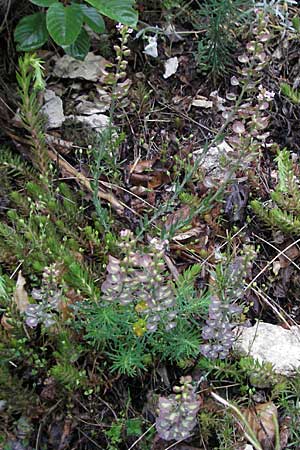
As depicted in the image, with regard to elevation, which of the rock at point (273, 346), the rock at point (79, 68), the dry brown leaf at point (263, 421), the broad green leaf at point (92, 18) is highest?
the broad green leaf at point (92, 18)

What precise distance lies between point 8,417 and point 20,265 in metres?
0.57

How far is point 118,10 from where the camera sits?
229 centimetres

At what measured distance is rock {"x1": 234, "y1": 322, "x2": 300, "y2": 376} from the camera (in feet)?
7.25

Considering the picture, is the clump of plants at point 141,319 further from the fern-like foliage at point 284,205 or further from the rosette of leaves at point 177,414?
the fern-like foliage at point 284,205

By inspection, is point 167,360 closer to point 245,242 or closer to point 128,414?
point 128,414

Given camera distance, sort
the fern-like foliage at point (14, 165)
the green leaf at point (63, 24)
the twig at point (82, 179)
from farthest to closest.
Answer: the twig at point (82, 179)
the fern-like foliage at point (14, 165)
the green leaf at point (63, 24)

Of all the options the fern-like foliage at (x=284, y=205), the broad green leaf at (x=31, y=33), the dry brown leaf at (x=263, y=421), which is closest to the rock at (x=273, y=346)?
the dry brown leaf at (x=263, y=421)

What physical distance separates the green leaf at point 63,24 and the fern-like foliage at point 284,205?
101cm

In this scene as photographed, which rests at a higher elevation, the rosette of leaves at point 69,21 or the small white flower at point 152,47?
the rosette of leaves at point 69,21

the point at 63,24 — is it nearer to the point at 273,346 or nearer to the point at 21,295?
the point at 21,295

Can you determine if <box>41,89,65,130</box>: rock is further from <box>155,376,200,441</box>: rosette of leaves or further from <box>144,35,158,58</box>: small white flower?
<box>155,376,200,441</box>: rosette of leaves

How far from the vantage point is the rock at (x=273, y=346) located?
221cm

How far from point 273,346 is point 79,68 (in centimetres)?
164

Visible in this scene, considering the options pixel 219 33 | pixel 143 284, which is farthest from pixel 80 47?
pixel 143 284
